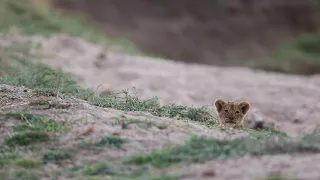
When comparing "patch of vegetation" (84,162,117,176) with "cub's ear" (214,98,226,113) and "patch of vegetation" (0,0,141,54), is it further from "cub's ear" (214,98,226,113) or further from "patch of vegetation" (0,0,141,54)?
"patch of vegetation" (0,0,141,54)

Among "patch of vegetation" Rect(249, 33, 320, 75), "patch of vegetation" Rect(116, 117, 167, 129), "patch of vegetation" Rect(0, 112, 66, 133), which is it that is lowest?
"patch of vegetation" Rect(0, 112, 66, 133)

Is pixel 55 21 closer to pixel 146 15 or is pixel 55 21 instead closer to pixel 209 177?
pixel 146 15

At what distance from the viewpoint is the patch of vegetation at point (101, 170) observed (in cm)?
682

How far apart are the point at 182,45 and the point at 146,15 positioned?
10.6 feet

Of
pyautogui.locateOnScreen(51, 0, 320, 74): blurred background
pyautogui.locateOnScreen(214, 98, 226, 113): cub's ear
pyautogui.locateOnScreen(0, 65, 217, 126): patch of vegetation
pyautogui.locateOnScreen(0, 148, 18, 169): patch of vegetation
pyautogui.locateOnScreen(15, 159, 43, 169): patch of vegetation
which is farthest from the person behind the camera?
pyautogui.locateOnScreen(51, 0, 320, 74): blurred background

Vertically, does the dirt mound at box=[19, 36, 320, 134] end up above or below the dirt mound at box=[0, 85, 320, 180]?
above

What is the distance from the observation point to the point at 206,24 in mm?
32500

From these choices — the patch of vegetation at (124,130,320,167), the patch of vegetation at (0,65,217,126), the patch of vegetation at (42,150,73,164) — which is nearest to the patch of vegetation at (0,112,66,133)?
the patch of vegetation at (42,150,73,164)

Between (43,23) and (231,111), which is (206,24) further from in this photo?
(231,111)

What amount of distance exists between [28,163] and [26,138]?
0.76 m

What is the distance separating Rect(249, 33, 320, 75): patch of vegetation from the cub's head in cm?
1614

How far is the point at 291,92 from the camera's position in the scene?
1780cm

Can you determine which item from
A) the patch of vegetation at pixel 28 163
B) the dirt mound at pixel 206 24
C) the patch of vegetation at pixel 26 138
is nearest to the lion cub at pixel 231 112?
the patch of vegetation at pixel 26 138

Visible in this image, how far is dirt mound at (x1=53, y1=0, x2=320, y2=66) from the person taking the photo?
99.2 ft
